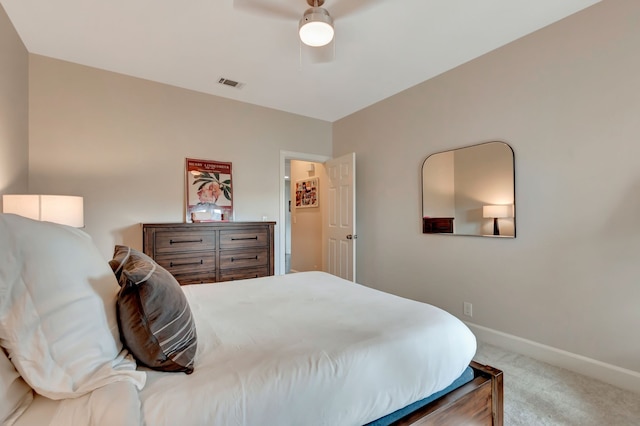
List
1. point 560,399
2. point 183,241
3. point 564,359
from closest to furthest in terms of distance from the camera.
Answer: point 560,399 < point 564,359 < point 183,241

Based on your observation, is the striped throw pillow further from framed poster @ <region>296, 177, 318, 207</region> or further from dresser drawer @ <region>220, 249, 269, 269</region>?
framed poster @ <region>296, 177, 318, 207</region>

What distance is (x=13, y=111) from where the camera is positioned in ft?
7.58

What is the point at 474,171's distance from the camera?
2814mm

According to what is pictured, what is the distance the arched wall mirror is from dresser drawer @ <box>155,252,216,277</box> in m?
2.38

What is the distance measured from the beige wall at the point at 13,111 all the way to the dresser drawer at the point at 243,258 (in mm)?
1788

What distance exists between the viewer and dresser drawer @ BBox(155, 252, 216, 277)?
291cm

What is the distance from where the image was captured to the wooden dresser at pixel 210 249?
2.90 metres

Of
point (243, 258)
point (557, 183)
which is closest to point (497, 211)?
point (557, 183)

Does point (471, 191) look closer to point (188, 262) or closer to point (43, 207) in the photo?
point (188, 262)

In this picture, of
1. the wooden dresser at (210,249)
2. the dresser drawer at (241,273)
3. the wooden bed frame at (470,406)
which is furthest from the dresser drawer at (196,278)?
the wooden bed frame at (470,406)

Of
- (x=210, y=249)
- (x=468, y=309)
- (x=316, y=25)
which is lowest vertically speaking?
(x=468, y=309)

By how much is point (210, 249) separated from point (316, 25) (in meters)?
2.33

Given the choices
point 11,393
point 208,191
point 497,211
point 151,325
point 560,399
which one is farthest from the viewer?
point 208,191

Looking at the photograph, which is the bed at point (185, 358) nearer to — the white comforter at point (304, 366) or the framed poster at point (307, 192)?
the white comforter at point (304, 366)
